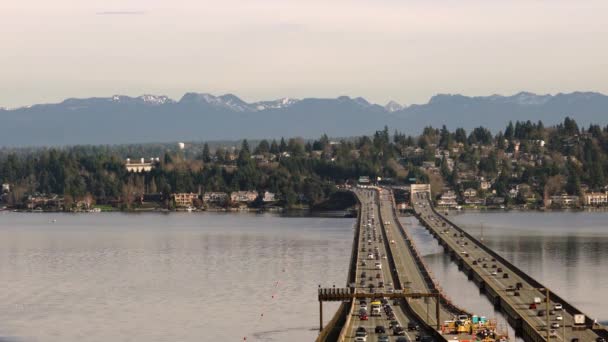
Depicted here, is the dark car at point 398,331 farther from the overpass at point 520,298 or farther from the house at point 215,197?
the house at point 215,197

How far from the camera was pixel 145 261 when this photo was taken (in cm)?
9462

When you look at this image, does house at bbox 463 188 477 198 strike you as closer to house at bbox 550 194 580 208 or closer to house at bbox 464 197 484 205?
house at bbox 464 197 484 205

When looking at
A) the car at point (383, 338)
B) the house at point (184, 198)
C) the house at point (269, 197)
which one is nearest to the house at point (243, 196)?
the house at point (269, 197)

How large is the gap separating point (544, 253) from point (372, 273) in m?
25.8

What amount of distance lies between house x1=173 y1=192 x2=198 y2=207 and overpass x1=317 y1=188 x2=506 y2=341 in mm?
82607

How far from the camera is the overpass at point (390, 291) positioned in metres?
53.3

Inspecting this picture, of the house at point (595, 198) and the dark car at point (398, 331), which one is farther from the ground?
the house at point (595, 198)

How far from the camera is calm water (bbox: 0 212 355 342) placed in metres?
59.8

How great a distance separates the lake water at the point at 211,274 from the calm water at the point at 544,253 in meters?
0.10

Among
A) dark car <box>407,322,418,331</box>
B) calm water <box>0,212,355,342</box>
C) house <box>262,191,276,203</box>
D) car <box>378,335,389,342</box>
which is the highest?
house <box>262,191,276,203</box>

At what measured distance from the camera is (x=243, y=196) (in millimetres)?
195500

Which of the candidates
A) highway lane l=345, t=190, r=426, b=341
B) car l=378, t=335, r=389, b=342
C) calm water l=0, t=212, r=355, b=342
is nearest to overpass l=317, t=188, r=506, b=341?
highway lane l=345, t=190, r=426, b=341

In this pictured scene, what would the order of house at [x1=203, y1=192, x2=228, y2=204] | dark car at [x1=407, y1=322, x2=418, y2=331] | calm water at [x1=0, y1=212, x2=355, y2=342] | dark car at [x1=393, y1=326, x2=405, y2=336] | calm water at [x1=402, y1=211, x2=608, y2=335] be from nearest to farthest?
dark car at [x1=393, y1=326, x2=405, y2=336]
dark car at [x1=407, y1=322, x2=418, y2=331]
calm water at [x1=0, y1=212, x2=355, y2=342]
calm water at [x1=402, y1=211, x2=608, y2=335]
house at [x1=203, y1=192, x2=228, y2=204]

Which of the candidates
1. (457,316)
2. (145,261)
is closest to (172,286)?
(145,261)
